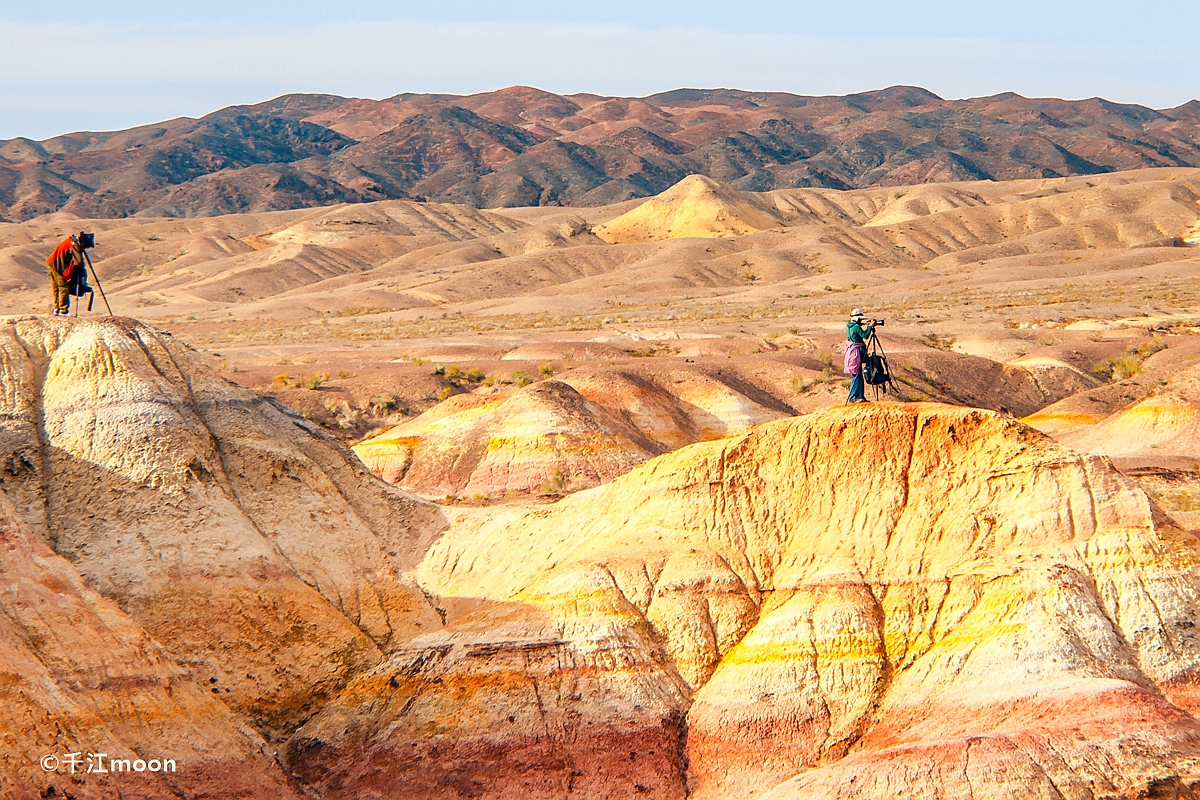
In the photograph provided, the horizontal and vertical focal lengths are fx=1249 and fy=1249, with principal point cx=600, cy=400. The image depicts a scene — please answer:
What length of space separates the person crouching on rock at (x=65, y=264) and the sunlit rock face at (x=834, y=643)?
8.76 meters

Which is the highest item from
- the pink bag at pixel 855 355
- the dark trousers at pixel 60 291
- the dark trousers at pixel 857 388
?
the dark trousers at pixel 60 291

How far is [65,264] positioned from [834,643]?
1382 centimetres

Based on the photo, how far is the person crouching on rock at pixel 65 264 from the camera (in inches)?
800

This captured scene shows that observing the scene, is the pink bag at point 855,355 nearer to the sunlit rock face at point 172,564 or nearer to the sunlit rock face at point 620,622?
the sunlit rock face at point 620,622

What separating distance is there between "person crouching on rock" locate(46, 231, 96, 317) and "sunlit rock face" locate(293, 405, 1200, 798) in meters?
8.76

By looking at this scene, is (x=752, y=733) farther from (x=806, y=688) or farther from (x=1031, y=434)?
(x=1031, y=434)

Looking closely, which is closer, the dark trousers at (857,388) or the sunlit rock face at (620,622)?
the sunlit rock face at (620,622)

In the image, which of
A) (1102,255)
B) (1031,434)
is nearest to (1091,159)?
(1102,255)

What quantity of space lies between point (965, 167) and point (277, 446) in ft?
542

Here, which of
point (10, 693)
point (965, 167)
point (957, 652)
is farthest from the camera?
point (965, 167)

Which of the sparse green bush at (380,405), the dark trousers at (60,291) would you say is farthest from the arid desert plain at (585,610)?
the sparse green bush at (380,405)

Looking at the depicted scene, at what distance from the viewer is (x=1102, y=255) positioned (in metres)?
83.4

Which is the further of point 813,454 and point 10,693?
point 813,454

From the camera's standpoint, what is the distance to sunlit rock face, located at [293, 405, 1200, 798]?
13.9m
